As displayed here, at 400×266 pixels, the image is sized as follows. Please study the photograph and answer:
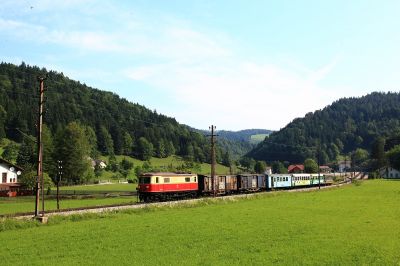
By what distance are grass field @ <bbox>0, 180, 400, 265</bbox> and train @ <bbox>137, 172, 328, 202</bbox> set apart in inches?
643

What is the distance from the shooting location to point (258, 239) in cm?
2634

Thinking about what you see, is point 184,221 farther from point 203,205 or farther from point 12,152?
point 12,152

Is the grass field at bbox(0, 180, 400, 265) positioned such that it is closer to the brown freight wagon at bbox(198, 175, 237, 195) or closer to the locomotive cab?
the locomotive cab

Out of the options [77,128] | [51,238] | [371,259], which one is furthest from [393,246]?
[77,128]

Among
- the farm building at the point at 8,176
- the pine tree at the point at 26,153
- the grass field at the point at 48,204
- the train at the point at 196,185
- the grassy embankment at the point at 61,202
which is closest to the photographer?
the grass field at the point at 48,204

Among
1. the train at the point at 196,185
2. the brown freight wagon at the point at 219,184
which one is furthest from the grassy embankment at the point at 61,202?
the brown freight wagon at the point at 219,184

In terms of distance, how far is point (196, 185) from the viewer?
65938 mm

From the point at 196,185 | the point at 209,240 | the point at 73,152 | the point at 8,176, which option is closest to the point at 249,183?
the point at 196,185

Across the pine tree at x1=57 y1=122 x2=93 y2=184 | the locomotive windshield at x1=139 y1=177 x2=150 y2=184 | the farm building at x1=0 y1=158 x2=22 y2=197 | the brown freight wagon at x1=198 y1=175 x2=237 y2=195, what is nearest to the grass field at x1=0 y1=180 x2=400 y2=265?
the locomotive windshield at x1=139 y1=177 x2=150 y2=184

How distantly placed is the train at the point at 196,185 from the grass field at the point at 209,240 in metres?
16.3

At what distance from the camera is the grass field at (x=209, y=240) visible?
68.0ft

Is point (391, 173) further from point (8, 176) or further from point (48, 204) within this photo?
point (48, 204)

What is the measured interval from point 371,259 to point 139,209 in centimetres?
2822

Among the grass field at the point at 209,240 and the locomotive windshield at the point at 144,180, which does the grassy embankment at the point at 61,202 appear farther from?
the grass field at the point at 209,240
